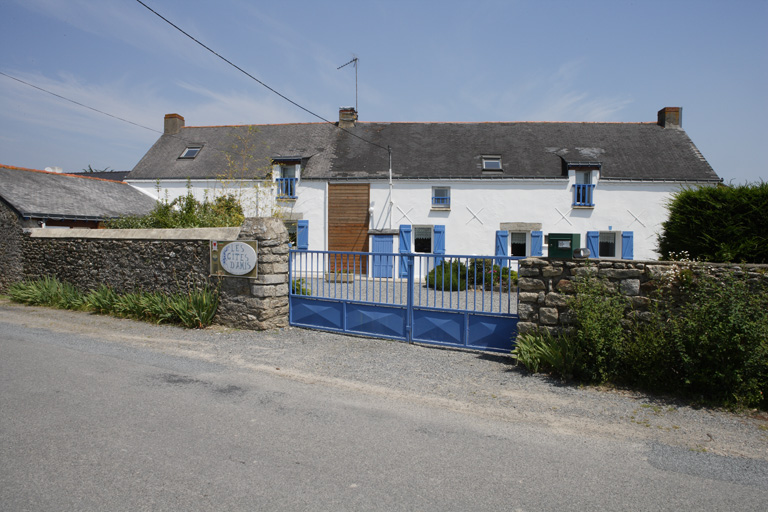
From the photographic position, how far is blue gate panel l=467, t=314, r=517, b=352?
7.15m

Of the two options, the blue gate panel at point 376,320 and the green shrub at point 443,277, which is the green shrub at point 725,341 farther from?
the blue gate panel at point 376,320

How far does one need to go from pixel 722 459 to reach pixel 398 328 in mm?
4893

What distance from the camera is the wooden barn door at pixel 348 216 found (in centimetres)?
2080

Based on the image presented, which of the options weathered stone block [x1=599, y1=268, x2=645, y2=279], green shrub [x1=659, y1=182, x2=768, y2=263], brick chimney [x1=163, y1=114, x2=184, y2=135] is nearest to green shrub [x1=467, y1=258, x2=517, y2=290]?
weathered stone block [x1=599, y1=268, x2=645, y2=279]

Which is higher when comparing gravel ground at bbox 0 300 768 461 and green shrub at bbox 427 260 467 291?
green shrub at bbox 427 260 467 291

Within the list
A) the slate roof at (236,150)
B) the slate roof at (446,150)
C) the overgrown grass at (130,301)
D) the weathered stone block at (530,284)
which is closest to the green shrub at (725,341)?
the weathered stone block at (530,284)

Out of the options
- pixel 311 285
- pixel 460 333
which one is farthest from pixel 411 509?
pixel 311 285

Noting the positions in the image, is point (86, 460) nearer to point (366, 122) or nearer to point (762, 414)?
point (762, 414)

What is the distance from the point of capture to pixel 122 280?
10.9 m

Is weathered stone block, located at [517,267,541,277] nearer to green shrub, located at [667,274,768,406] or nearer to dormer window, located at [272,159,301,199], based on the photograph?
green shrub, located at [667,274,768,406]

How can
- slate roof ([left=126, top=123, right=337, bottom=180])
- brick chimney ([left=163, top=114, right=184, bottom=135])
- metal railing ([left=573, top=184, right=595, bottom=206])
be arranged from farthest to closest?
brick chimney ([left=163, top=114, right=184, bottom=135]) → slate roof ([left=126, top=123, right=337, bottom=180]) → metal railing ([left=573, top=184, right=595, bottom=206])

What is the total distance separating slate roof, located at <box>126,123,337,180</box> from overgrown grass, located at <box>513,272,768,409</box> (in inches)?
663

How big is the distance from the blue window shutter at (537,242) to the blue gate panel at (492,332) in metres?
13.2

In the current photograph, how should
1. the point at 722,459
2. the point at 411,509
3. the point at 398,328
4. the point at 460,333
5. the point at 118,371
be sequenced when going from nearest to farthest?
the point at 411,509 < the point at 722,459 < the point at 118,371 < the point at 460,333 < the point at 398,328
